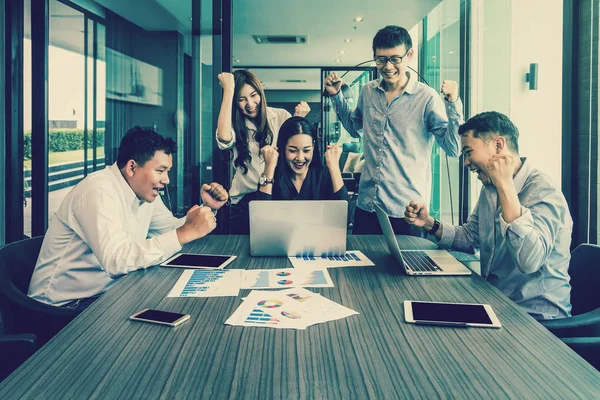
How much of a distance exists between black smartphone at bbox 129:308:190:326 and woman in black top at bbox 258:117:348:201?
1463 mm

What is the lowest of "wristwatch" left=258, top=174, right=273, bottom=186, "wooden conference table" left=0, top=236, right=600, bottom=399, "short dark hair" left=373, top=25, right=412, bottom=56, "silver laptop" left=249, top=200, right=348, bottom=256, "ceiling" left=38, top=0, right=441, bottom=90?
"wooden conference table" left=0, top=236, right=600, bottom=399

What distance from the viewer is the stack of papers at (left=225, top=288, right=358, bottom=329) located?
1.45 meters

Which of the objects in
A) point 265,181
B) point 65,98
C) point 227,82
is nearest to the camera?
point 265,181

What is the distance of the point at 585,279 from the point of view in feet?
6.56

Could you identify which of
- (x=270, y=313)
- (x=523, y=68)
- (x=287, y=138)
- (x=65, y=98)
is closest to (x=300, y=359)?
(x=270, y=313)

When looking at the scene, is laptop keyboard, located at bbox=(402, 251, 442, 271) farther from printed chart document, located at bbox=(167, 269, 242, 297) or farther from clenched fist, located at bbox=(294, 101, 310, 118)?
clenched fist, located at bbox=(294, 101, 310, 118)

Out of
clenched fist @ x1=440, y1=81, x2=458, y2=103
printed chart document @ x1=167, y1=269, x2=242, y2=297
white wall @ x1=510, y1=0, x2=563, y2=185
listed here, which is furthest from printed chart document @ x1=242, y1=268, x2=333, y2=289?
white wall @ x1=510, y1=0, x2=563, y2=185

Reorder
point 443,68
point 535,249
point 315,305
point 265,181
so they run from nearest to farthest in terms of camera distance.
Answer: point 315,305, point 535,249, point 265,181, point 443,68

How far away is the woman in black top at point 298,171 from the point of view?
2930 mm

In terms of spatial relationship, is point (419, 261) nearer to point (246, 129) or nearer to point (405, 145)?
point (405, 145)

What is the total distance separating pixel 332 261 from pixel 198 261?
0.52m

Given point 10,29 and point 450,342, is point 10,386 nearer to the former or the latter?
point 450,342

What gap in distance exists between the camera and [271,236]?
2207 mm

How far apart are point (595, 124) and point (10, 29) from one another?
4021 mm
